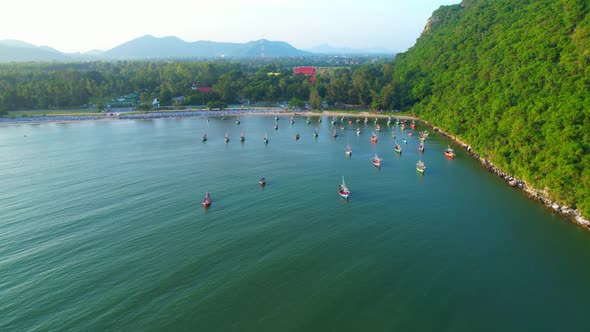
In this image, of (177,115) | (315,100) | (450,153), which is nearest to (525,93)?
(450,153)

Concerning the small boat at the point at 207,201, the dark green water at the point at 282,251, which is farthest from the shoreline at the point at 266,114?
the small boat at the point at 207,201

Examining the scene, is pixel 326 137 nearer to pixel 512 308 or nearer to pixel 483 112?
pixel 483 112

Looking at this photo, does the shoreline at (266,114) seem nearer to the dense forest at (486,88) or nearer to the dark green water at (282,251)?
the dense forest at (486,88)

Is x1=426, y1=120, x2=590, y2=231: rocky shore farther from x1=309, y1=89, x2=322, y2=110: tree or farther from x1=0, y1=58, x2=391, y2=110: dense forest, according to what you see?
x1=309, y1=89, x2=322, y2=110: tree

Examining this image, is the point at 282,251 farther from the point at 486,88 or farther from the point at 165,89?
the point at 165,89

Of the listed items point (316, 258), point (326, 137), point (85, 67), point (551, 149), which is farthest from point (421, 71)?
point (85, 67)

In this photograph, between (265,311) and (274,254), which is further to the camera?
(274,254)
